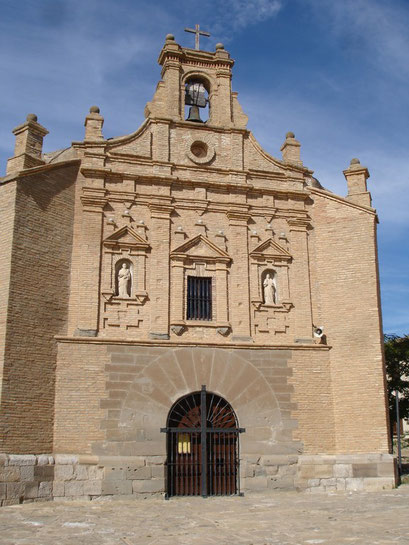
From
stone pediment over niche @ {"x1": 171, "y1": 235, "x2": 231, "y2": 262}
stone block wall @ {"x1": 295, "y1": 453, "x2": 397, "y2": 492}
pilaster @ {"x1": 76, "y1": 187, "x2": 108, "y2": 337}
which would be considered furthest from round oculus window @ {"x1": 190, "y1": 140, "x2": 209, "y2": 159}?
stone block wall @ {"x1": 295, "y1": 453, "x2": 397, "y2": 492}

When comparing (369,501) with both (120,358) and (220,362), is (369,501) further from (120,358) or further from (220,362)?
(120,358)

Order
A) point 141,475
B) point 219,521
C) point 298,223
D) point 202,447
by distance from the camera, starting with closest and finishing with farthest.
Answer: point 219,521 < point 141,475 < point 202,447 < point 298,223

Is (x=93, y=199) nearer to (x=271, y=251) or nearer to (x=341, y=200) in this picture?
(x=271, y=251)

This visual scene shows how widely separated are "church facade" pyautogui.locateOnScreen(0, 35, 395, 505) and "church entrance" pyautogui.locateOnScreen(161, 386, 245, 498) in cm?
4

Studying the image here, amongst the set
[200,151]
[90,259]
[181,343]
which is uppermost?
[200,151]

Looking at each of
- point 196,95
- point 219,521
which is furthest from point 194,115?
point 219,521

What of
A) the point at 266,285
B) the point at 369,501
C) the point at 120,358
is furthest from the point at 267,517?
the point at 266,285

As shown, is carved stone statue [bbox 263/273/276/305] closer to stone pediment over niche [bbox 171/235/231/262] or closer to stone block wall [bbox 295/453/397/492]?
stone pediment over niche [bbox 171/235/231/262]

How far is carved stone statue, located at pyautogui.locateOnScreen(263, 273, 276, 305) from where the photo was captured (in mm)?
16500

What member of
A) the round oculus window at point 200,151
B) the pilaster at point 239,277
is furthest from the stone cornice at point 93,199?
the pilaster at point 239,277

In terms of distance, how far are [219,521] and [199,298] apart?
6409 mm

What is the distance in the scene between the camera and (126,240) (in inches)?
629

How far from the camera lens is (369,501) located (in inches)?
514

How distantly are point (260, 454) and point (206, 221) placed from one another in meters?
6.16
